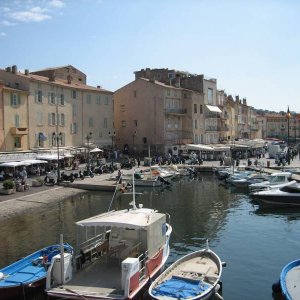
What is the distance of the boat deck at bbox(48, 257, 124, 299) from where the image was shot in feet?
51.0

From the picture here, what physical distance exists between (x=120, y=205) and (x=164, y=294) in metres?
25.7

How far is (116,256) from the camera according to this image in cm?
1931

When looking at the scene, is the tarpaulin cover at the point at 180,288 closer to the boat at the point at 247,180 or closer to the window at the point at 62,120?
the boat at the point at 247,180

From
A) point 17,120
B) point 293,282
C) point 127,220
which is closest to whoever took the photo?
point 293,282

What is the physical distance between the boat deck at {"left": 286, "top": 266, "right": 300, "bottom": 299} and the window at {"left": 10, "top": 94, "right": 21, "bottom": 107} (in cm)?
4438

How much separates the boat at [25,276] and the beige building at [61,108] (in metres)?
34.6

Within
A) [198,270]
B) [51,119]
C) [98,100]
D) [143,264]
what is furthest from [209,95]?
[143,264]

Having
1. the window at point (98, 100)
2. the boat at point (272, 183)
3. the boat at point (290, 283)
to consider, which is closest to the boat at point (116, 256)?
the boat at point (290, 283)

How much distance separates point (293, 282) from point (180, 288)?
4592mm

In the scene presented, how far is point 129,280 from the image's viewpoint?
50.8ft

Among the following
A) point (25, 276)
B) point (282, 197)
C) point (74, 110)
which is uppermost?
point (74, 110)

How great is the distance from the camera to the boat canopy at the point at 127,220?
17844mm

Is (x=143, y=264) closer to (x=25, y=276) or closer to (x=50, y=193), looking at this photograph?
(x=25, y=276)

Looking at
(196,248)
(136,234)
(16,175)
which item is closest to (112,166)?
(16,175)
